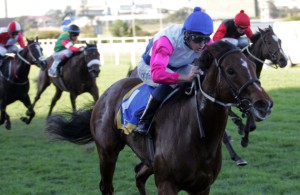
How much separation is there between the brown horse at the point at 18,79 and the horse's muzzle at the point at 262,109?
7.59 m

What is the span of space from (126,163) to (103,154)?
95.2 inches

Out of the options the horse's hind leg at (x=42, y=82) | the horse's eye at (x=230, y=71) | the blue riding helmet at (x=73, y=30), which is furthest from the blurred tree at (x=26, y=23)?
the horse's eye at (x=230, y=71)

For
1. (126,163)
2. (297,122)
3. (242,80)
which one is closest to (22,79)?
(126,163)

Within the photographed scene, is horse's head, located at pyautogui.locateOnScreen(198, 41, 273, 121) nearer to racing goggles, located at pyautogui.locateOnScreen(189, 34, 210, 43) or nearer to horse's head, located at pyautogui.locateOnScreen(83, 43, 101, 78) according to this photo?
racing goggles, located at pyautogui.locateOnScreen(189, 34, 210, 43)

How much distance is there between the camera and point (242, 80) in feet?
11.5

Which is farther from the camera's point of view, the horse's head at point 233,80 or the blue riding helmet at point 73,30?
the blue riding helmet at point 73,30

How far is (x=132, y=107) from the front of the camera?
463cm

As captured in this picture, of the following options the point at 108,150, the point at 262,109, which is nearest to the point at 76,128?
the point at 108,150

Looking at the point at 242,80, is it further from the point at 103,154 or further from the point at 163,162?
the point at 103,154

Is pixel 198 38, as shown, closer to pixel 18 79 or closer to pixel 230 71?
pixel 230 71

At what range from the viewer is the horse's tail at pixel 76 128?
5523 millimetres

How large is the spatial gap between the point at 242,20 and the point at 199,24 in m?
4.48

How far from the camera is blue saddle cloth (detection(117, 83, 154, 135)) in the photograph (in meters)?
4.54

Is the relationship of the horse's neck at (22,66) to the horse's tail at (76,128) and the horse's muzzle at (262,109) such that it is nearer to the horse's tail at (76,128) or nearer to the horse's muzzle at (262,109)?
the horse's tail at (76,128)
